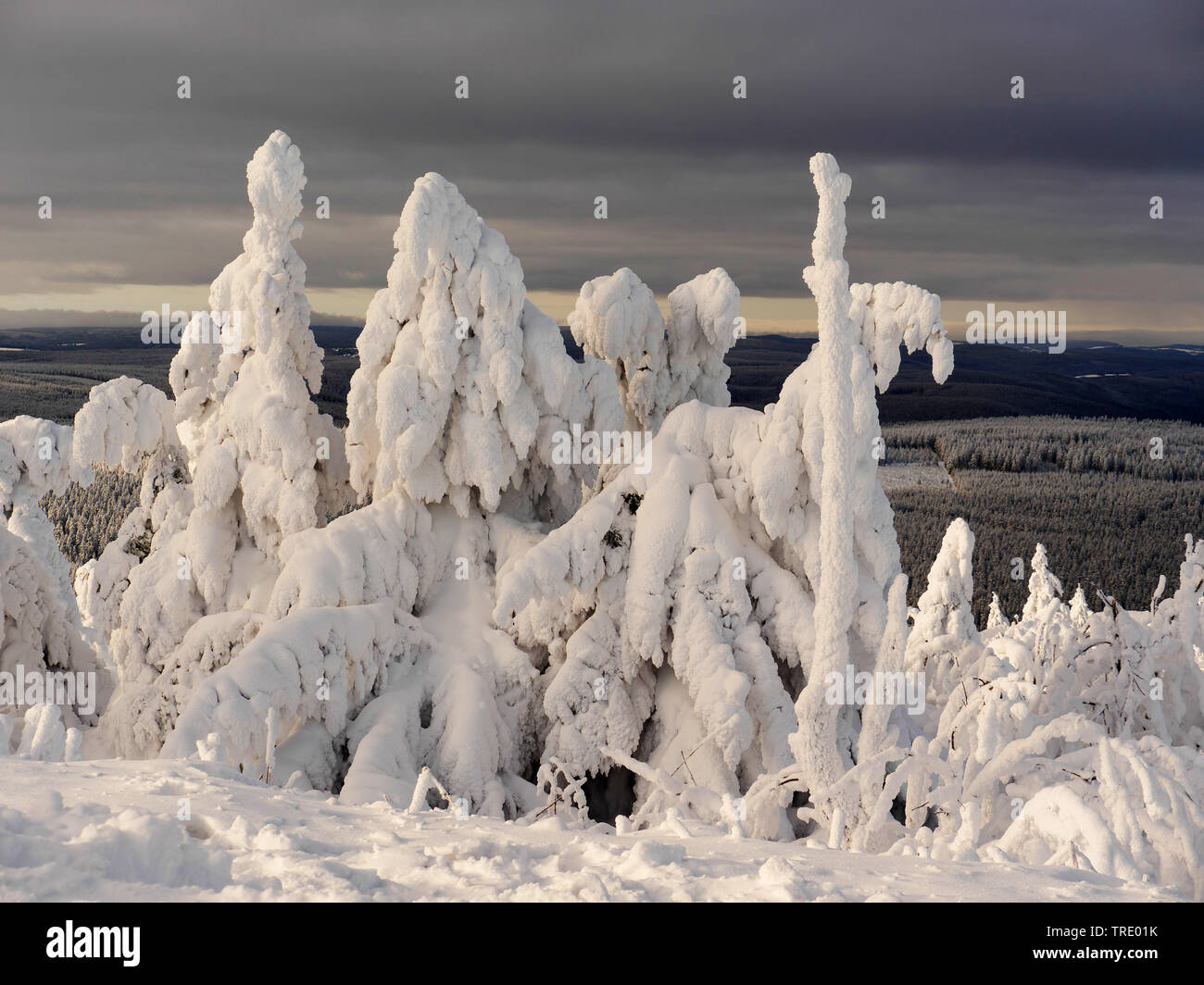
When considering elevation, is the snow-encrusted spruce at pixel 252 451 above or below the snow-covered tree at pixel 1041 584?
above

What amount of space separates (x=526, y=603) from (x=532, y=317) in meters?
4.19

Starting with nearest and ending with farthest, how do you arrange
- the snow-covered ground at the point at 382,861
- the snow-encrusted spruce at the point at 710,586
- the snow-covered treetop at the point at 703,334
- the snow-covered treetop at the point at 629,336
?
the snow-covered ground at the point at 382,861 < the snow-encrusted spruce at the point at 710,586 < the snow-covered treetop at the point at 629,336 < the snow-covered treetop at the point at 703,334

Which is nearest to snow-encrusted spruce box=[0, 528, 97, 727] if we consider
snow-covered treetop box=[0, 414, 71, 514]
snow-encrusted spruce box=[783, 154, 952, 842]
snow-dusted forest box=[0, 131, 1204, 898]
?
snow-dusted forest box=[0, 131, 1204, 898]

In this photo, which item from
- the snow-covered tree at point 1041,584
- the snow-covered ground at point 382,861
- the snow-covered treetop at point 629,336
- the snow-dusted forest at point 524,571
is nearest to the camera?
the snow-covered ground at point 382,861

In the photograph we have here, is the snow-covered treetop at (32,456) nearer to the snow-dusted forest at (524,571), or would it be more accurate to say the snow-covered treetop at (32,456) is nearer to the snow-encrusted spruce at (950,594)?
the snow-dusted forest at (524,571)

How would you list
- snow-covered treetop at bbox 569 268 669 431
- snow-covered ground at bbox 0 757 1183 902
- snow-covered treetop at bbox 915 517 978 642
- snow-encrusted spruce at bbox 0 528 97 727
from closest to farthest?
snow-covered ground at bbox 0 757 1183 902, snow-encrusted spruce at bbox 0 528 97 727, snow-covered treetop at bbox 569 268 669 431, snow-covered treetop at bbox 915 517 978 642

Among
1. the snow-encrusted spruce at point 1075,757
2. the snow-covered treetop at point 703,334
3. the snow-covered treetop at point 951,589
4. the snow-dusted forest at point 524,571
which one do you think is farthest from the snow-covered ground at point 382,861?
the snow-covered treetop at point 951,589

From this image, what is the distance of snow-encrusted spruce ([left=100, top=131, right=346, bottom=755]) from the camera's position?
1414cm

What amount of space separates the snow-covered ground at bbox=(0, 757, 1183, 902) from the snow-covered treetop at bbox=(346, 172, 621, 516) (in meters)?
8.17

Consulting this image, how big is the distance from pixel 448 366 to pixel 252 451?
3.20m

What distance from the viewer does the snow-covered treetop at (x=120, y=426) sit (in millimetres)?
13812

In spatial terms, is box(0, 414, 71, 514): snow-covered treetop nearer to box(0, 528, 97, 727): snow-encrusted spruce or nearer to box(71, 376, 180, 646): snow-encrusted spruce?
box(71, 376, 180, 646): snow-encrusted spruce

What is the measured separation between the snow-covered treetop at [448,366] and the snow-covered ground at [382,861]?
8.17 meters

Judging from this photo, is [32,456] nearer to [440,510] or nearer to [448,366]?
[440,510]
